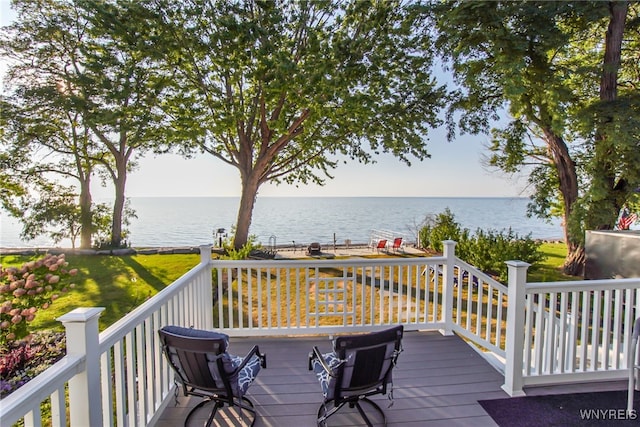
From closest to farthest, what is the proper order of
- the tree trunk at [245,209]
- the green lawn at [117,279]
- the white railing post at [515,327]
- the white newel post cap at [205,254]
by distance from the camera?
the white railing post at [515,327], the white newel post cap at [205,254], the green lawn at [117,279], the tree trunk at [245,209]

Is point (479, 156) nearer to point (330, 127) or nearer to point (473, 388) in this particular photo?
point (330, 127)

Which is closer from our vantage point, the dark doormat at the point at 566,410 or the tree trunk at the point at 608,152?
the dark doormat at the point at 566,410

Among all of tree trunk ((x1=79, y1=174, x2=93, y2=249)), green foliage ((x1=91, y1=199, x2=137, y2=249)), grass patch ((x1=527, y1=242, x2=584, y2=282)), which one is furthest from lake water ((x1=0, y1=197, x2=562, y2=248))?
grass patch ((x1=527, y1=242, x2=584, y2=282))

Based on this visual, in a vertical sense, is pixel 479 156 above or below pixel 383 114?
below

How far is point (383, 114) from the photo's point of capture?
963cm

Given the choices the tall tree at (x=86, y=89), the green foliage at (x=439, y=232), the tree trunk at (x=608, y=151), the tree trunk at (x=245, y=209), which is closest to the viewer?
the tree trunk at (x=608, y=151)

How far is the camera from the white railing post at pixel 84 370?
1.46 m

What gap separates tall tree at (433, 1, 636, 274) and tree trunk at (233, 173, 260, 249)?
6747 mm

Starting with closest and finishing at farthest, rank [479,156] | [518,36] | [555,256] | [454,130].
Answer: [518,36] → [454,130] → [479,156] → [555,256]

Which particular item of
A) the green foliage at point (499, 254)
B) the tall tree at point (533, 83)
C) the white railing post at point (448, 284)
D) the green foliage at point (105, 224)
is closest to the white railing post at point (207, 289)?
the white railing post at point (448, 284)

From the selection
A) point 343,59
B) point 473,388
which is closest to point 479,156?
point 343,59

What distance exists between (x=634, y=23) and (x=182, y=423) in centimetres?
1109

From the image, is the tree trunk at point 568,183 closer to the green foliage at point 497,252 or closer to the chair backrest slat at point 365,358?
the green foliage at point 497,252

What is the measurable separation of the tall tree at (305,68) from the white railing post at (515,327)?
6.86 metres
